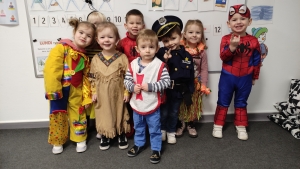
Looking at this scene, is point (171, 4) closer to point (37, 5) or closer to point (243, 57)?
point (243, 57)

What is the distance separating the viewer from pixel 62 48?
1.67 metres

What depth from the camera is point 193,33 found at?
190 centimetres

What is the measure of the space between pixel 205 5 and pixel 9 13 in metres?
1.71

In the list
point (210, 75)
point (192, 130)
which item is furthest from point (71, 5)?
point (192, 130)

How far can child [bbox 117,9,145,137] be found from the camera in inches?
72.6

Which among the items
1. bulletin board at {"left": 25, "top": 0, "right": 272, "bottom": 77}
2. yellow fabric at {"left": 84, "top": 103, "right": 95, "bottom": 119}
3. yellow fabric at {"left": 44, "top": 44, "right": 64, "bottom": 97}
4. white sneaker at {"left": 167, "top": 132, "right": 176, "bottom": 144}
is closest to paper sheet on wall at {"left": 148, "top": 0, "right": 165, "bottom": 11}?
bulletin board at {"left": 25, "top": 0, "right": 272, "bottom": 77}

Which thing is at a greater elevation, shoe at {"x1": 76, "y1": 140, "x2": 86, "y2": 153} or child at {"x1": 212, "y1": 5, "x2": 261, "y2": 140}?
child at {"x1": 212, "y1": 5, "x2": 261, "y2": 140}

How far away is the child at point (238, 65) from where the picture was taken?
178 cm

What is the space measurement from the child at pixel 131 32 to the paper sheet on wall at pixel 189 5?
0.41 m

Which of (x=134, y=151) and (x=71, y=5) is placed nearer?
(x=134, y=151)

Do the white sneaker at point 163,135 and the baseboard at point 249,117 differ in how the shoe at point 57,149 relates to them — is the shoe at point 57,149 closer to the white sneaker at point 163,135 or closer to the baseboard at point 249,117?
the white sneaker at point 163,135

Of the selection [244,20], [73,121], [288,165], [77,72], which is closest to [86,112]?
[73,121]

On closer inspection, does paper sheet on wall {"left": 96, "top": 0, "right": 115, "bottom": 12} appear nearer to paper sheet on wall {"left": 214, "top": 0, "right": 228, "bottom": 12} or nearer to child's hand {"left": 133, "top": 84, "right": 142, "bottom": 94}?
child's hand {"left": 133, "top": 84, "right": 142, "bottom": 94}

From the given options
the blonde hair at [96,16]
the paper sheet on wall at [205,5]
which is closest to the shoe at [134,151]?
the blonde hair at [96,16]
